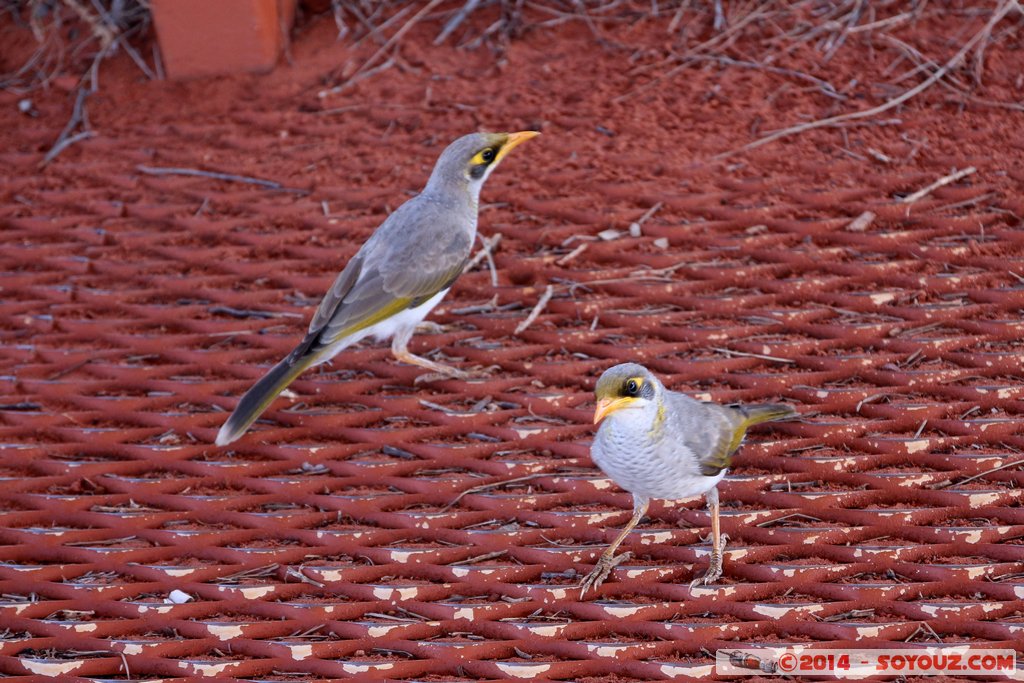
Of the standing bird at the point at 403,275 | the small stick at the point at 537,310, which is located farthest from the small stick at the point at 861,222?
the standing bird at the point at 403,275

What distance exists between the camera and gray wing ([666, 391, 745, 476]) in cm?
289

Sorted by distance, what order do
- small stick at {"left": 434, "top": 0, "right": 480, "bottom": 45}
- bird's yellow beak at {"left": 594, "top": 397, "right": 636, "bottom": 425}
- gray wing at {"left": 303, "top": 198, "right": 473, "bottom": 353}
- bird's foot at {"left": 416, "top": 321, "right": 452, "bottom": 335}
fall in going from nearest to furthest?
bird's yellow beak at {"left": 594, "top": 397, "right": 636, "bottom": 425}, gray wing at {"left": 303, "top": 198, "right": 473, "bottom": 353}, bird's foot at {"left": 416, "top": 321, "right": 452, "bottom": 335}, small stick at {"left": 434, "top": 0, "right": 480, "bottom": 45}

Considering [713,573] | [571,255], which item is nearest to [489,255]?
[571,255]

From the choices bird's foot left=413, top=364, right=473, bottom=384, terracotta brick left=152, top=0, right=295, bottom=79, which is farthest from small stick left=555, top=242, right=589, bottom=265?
terracotta brick left=152, top=0, right=295, bottom=79

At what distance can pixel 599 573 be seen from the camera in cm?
287

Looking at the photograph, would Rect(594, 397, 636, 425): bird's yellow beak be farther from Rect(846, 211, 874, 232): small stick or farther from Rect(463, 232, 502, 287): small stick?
Rect(846, 211, 874, 232): small stick

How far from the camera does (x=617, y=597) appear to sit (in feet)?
9.37

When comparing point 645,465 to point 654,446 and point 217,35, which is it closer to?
point 654,446

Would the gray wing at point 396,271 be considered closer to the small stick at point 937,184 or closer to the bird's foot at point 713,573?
the bird's foot at point 713,573

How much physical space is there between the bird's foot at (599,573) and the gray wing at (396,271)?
4.14ft

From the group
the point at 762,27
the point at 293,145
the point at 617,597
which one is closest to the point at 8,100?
the point at 293,145

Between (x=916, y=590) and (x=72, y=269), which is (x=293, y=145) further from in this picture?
(x=916, y=590)

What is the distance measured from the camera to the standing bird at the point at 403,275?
348cm

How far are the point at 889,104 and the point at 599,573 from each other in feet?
9.23
